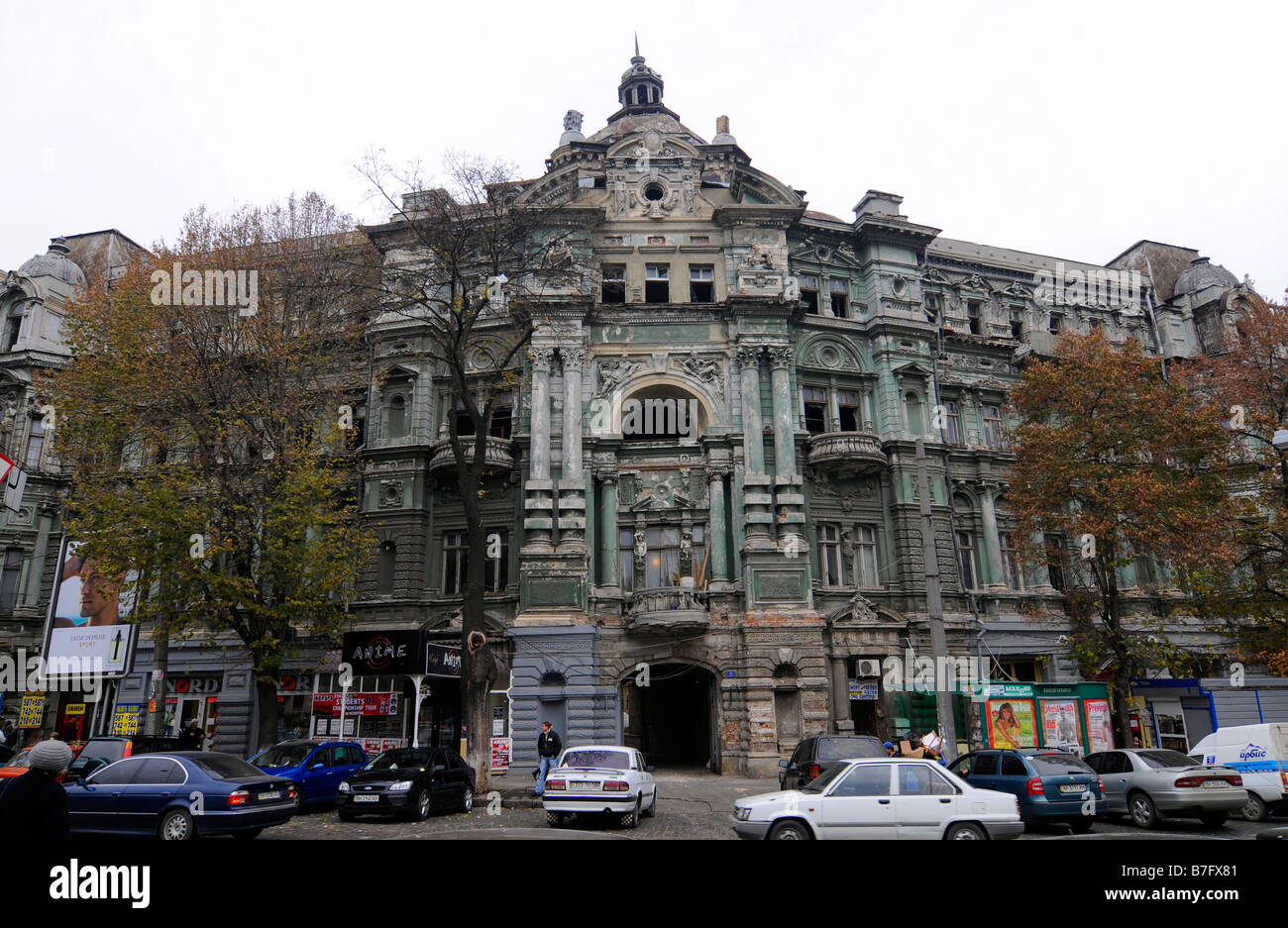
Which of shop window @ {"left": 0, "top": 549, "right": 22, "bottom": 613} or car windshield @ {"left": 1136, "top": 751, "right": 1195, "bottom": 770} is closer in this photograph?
car windshield @ {"left": 1136, "top": 751, "right": 1195, "bottom": 770}

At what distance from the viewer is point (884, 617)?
29.8 m

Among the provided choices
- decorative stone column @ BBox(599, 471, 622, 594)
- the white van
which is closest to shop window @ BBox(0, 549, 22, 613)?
decorative stone column @ BBox(599, 471, 622, 594)

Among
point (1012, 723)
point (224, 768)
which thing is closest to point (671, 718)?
point (1012, 723)

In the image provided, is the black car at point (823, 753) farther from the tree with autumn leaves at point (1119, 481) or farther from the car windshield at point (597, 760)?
the tree with autumn leaves at point (1119, 481)

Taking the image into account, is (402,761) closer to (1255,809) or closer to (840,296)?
(1255,809)

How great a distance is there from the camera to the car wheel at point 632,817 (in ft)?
52.4

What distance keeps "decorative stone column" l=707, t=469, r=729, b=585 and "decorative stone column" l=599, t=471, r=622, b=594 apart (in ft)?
11.5

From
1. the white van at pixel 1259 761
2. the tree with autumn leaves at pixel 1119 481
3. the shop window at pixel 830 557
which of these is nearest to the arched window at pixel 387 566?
the shop window at pixel 830 557

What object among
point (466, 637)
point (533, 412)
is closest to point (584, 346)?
point (533, 412)

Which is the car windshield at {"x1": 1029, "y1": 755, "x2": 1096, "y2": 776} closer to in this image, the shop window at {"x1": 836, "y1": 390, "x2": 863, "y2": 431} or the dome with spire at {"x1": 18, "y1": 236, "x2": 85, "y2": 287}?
the shop window at {"x1": 836, "y1": 390, "x2": 863, "y2": 431}

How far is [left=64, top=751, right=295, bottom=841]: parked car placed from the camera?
13.8 m

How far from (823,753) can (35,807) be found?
53.7ft

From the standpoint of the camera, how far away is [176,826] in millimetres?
13852
